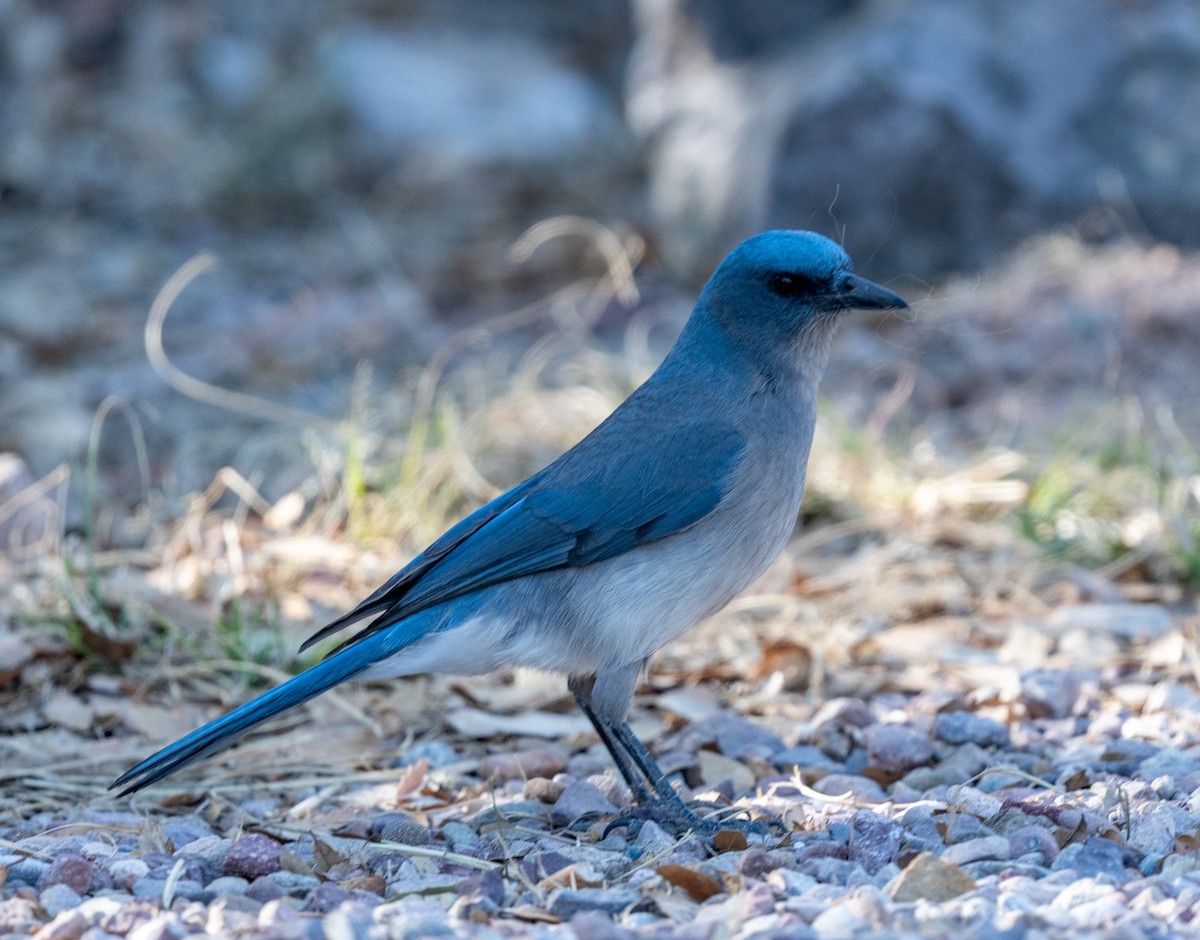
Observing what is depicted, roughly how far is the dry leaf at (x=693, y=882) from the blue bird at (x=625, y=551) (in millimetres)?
508

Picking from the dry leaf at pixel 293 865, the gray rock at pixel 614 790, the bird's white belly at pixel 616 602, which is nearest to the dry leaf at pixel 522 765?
the gray rock at pixel 614 790

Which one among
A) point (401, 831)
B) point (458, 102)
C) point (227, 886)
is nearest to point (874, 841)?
point (401, 831)

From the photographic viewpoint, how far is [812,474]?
5316 mm

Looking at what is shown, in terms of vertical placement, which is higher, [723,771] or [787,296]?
[787,296]

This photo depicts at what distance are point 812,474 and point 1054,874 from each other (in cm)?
283

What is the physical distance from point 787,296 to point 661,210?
4929 mm

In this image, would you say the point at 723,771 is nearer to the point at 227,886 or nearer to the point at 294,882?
the point at 294,882

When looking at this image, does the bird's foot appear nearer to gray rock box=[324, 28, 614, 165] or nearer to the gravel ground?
the gravel ground

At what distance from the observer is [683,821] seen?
10.3 feet

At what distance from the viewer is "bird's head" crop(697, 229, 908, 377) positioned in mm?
3469

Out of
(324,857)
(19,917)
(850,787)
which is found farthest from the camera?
(850,787)

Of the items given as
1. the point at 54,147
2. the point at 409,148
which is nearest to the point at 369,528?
the point at 409,148

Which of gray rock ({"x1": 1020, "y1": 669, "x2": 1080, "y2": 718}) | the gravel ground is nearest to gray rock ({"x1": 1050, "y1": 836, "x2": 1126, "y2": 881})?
the gravel ground

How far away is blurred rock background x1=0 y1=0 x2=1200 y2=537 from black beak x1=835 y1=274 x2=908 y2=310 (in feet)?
7.88
